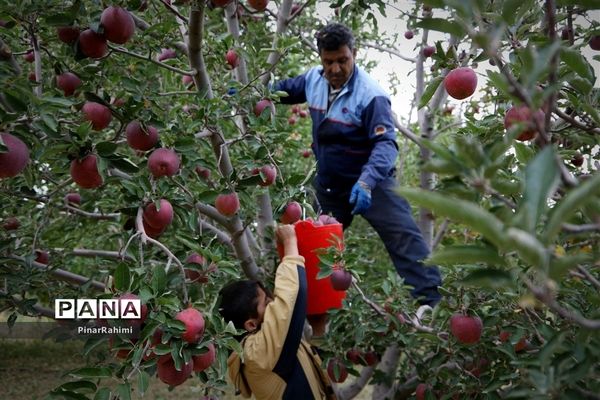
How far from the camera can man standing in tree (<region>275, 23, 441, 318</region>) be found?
2.66 metres

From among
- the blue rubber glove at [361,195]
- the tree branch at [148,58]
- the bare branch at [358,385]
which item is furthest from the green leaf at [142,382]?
the bare branch at [358,385]

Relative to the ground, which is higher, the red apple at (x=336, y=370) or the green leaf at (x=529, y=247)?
the green leaf at (x=529, y=247)

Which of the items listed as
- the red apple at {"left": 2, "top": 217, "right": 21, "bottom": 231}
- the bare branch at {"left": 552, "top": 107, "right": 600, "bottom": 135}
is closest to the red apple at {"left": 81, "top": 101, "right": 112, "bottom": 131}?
the red apple at {"left": 2, "top": 217, "right": 21, "bottom": 231}

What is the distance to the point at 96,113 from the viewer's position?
1567 millimetres

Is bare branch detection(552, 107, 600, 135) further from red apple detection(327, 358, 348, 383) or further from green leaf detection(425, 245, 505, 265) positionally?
red apple detection(327, 358, 348, 383)


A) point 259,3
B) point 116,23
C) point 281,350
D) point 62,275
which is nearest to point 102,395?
point 281,350

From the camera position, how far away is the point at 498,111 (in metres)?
1.72

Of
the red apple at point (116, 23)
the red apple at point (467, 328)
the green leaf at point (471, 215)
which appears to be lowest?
the red apple at point (467, 328)

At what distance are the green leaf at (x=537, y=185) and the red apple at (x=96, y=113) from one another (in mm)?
1263

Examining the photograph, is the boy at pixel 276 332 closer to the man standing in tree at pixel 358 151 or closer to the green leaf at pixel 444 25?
the man standing in tree at pixel 358 151

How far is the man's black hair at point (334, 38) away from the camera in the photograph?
2699 mm

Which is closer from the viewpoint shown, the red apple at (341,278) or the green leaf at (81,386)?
the green leaf at (81,386)

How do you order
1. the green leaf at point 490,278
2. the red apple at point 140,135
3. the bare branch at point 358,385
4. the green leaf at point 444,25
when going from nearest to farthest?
the green leaf at point 490,278 < the green leaf at point 444,25 < the red apple at point 140,135 < the bare branch at point 358,385

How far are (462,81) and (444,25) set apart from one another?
0.57 m
